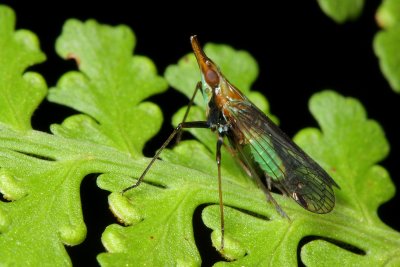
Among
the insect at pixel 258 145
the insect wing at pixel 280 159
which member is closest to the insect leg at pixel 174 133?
the insect at pixel 258 145

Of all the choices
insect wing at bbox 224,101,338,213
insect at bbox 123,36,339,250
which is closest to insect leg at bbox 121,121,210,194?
insect at bbox 123,36,339,250

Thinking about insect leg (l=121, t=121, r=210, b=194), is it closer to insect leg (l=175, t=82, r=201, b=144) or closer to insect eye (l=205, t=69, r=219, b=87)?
insect leg (l=175, t=82, r=201, b=144)

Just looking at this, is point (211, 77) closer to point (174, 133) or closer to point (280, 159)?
point (174, 133)

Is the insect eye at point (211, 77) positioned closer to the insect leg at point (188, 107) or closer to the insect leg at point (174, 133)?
the insect leg at point (188, 107)

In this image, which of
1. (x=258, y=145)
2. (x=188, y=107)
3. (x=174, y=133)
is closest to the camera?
(x=174, y=133)

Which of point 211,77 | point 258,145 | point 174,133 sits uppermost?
point 211,77

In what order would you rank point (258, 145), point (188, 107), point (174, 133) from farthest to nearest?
1. point (188, 107)
2. point (258, 145)
3. point (174, 133)

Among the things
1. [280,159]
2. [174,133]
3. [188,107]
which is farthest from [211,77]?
[280,159]

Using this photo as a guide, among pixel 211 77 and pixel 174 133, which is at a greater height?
pixel 211 77

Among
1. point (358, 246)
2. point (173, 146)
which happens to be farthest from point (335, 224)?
point (173, 146)
